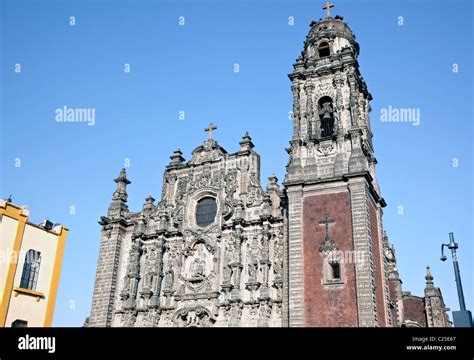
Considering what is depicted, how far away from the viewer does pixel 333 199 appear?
23.0 meters

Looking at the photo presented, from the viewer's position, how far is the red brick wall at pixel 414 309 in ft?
102

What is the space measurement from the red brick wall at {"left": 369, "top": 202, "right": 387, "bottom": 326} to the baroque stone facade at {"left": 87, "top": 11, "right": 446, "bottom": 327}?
0.07m

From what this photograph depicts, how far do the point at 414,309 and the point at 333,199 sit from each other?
1347cm

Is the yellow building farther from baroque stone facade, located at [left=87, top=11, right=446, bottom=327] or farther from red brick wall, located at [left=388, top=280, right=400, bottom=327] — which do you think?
red brick wall, located at [left=388, top=280, right=400, bottom=327]

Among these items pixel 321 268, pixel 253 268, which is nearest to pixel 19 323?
pixel 253 268

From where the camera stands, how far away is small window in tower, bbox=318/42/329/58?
28.6m

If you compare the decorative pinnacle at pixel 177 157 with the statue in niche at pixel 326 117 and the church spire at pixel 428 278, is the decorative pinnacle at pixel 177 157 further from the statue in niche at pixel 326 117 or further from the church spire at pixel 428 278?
the church spire at pixel 428 278

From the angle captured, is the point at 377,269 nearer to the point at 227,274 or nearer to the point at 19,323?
the point at 227,274

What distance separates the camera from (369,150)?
26078 mm

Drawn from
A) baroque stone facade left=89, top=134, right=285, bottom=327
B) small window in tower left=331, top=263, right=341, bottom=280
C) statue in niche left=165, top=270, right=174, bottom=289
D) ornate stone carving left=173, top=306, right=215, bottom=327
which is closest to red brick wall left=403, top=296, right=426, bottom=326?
small window in tower left=331, top=263, right=341, bottom=280
